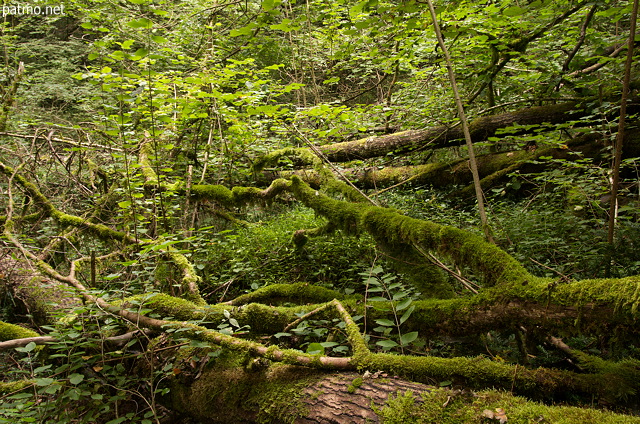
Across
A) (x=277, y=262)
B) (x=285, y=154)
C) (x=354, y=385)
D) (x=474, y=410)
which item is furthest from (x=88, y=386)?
(x=285, y=154)

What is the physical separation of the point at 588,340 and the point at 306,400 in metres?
2.40

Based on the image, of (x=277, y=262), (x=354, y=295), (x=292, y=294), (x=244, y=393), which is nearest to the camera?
(x=244, y=393)

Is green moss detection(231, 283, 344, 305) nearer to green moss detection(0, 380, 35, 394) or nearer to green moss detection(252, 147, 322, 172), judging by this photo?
green moss detection(0, 380, 35, 394)

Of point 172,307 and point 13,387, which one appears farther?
point 172,307

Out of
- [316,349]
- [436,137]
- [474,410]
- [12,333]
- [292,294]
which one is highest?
[436,137]

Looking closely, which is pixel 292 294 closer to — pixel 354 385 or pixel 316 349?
pixel 316 349

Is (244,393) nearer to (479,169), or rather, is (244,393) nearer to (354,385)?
(354,385)

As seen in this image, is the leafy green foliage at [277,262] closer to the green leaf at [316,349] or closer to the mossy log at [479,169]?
the mossy log at [479,169]

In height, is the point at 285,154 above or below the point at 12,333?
above

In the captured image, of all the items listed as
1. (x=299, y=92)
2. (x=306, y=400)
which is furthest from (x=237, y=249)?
(x=299, y=92)

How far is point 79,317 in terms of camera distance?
2441 millimetres

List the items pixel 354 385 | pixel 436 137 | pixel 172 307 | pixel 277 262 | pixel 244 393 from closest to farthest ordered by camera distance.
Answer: pixel 354 385 → pixel 244 393 → pixel 172 307 → pixel 436 137 → pixel 277 262

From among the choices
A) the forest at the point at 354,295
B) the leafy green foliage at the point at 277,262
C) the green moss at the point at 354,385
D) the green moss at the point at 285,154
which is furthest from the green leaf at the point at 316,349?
the green moss at the point at 285,154

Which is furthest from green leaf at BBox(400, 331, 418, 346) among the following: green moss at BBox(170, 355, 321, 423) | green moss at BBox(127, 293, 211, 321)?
green moss at BBox(127, 293, 211, 321)
